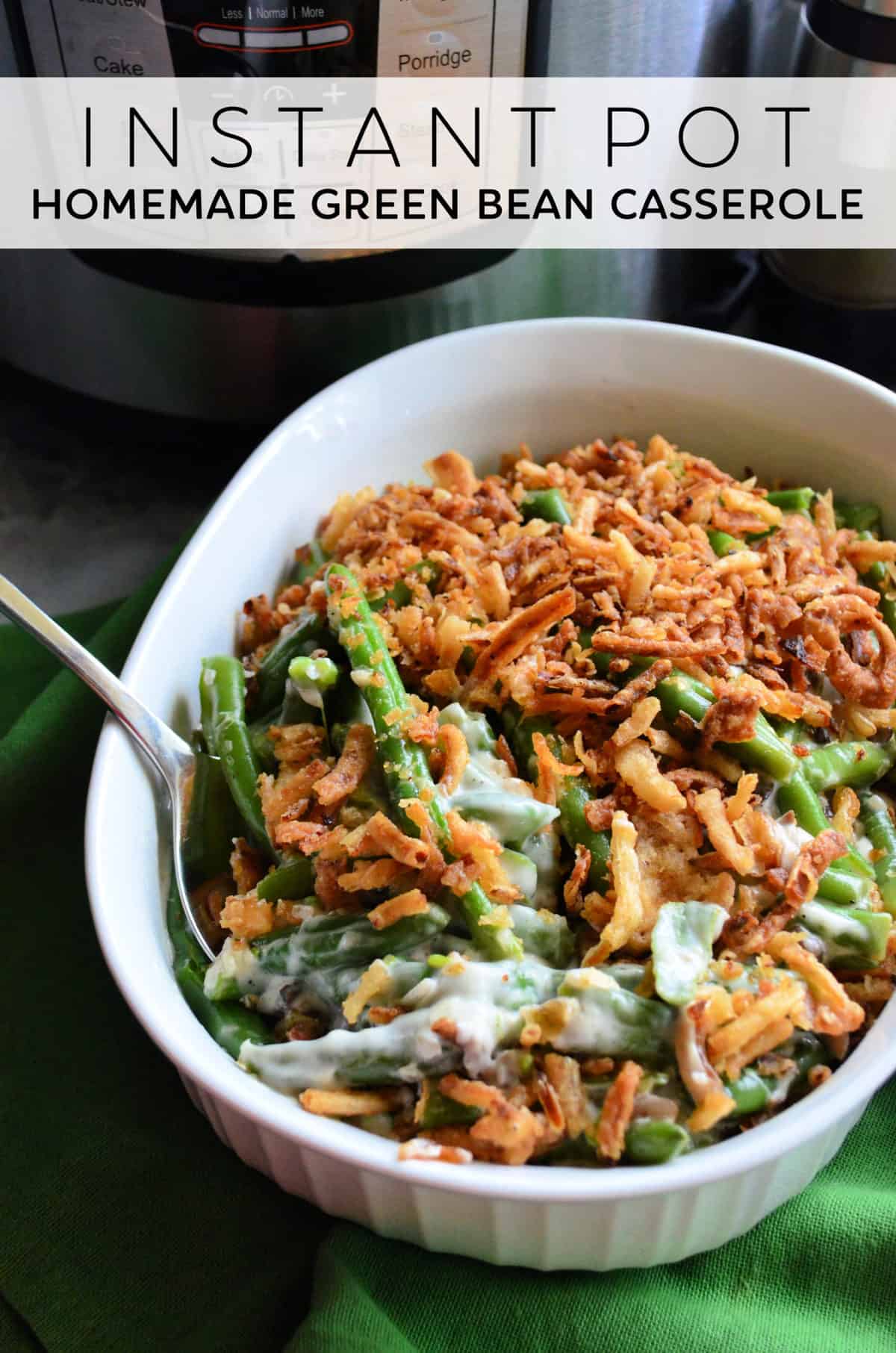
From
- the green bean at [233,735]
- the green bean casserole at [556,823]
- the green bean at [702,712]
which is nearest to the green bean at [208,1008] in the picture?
the green bean casserole at [556,823]

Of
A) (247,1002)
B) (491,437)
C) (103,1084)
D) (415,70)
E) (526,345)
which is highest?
(415,70)

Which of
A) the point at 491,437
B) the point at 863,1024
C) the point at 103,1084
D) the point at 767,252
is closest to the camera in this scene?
the point at 863,1024

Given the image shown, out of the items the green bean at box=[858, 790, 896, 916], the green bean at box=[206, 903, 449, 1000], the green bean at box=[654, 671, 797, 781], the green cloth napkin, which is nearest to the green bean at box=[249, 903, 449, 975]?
the green bean at box=[206, 903, 449, 1000]

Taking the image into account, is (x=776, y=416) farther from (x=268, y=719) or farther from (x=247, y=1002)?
(x=247, y=1002)

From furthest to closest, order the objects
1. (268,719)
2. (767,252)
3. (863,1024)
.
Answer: (767,252) → (268,719) → (863,1024)

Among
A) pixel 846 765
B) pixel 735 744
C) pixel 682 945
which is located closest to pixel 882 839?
pixel 846 765

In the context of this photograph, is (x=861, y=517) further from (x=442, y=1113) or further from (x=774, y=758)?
(x=442, y=1113)

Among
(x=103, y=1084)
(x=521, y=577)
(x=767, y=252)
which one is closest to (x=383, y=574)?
(x=521, y=577)
